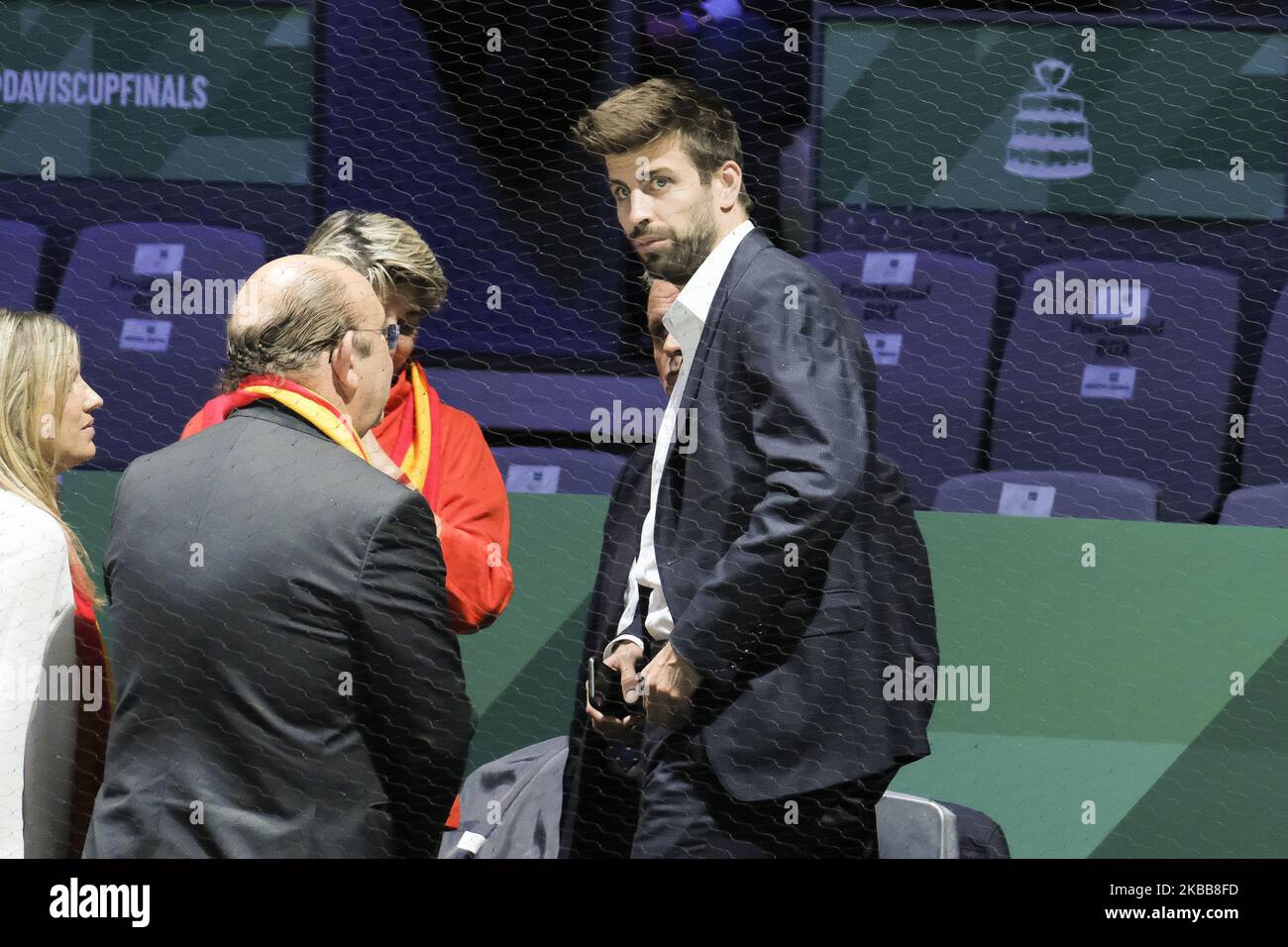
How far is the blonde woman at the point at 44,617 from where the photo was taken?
2158mm

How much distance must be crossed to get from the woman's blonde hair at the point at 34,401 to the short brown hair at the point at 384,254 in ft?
1.39

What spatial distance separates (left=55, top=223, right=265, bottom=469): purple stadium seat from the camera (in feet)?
10.8

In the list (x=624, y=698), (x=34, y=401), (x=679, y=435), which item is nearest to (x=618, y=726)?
(x=624, y=698)

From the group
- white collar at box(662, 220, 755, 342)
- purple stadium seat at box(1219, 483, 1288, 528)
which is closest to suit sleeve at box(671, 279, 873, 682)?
white collar at box(662, 220, 755, 342)

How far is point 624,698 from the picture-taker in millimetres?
2385

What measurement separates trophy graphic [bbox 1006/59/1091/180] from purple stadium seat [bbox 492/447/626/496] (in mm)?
1205

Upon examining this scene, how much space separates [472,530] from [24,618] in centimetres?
67

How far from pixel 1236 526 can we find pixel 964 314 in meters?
0.99

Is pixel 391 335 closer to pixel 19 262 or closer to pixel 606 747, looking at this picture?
pixel 606 747

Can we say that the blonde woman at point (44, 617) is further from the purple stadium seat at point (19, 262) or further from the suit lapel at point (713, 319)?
the purple stadium seat at point (19, 262)

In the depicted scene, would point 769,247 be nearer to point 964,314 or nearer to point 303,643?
point 303,643
